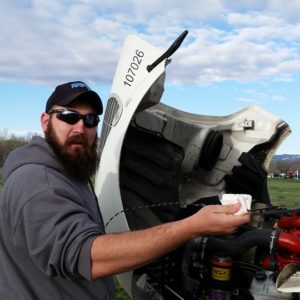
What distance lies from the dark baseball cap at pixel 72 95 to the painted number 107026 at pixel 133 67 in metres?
1.18

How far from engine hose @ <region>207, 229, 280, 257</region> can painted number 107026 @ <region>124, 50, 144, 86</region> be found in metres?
1.25

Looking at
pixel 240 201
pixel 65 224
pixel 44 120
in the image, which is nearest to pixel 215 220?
pixel 240 201

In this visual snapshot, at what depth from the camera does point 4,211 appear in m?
2.18

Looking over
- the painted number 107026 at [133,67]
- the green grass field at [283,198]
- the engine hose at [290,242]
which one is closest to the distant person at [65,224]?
the engine hose at [290,242]

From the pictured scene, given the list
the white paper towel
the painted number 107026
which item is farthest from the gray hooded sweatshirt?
the painted number 107026

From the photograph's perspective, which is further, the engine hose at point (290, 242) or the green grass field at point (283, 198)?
the green grass field at point (283, 198)

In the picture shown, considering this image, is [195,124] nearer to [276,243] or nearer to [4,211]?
[276,243]

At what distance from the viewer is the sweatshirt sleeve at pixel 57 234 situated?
1.92m

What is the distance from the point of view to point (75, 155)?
7.66 ft

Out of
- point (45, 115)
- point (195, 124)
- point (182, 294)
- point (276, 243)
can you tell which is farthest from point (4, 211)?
point (195, 124)

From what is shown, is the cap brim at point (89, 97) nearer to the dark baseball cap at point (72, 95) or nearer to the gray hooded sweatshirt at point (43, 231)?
the dark baseball cap at point (72, 95)

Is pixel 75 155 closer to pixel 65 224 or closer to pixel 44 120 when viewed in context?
pixel 44 120

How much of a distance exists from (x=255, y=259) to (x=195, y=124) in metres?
1.37

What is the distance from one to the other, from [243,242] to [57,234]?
5.49 ft
